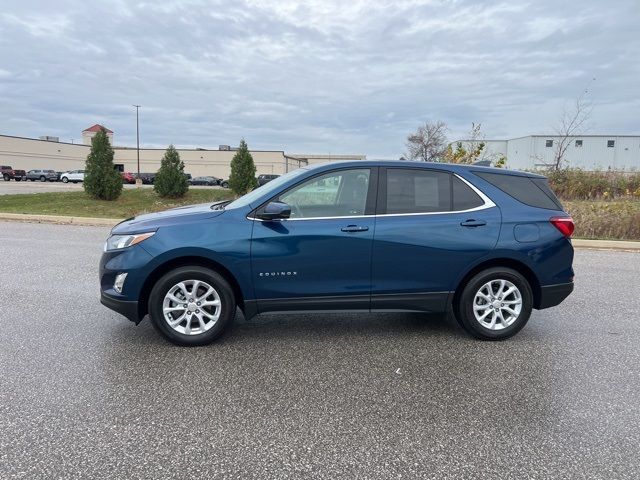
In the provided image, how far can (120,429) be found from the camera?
9.48 ft

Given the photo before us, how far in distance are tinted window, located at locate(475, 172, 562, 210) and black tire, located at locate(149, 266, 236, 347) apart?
2.77m

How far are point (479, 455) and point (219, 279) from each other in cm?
252

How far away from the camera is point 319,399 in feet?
10.9

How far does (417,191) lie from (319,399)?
7.29 feet

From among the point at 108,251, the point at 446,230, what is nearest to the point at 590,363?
the point at 446,230

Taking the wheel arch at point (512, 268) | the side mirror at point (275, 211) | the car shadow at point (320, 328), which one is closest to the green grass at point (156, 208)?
the wheel arch at point (512, 268)

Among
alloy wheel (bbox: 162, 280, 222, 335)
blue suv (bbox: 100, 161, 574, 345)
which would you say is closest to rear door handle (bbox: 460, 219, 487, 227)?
blue suv (bbox: 100, 161, 574, 345)

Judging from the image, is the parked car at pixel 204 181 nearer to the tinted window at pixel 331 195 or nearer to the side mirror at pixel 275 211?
the tinted window at pixel 331 195

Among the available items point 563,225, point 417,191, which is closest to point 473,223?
point 417,191

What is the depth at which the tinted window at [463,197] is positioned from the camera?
4480 millimetres

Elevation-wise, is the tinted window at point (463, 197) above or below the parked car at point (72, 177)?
below

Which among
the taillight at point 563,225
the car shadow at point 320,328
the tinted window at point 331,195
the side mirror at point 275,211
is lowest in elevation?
the car shadow at point 320,328

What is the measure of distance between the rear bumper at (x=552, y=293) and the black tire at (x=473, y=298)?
138 mm

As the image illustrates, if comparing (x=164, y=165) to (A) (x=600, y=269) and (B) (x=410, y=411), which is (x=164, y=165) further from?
(B) (x=410, y=411)
